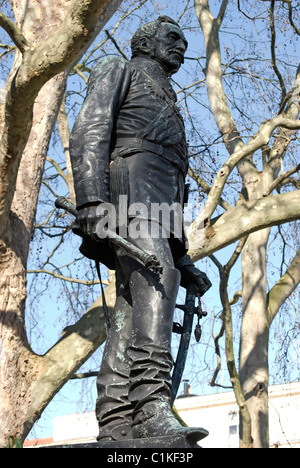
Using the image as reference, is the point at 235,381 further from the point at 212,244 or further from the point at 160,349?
the point at 160,349

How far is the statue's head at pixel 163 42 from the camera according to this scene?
187 inches

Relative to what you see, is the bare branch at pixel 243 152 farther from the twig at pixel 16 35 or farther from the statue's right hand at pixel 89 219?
the statue's right hand at pixel 89 219

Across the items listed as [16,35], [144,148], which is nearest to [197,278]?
[144,148]

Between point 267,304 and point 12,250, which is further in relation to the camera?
point 267,304

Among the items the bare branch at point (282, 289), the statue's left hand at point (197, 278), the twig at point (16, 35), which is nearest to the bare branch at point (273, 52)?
the bare branch at point (282, 289)

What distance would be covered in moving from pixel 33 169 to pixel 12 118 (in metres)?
1.73

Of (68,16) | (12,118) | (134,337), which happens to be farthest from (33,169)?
(134,337)

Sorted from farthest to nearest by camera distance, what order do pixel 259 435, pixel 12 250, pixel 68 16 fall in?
1. pixel 259 435
2. pixel 12 250
3. pixel 68 16

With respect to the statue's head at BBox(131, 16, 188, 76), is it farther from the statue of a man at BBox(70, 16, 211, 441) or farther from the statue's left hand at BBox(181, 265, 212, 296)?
the statue's left hand at BBox(181, 265, 212, 296)

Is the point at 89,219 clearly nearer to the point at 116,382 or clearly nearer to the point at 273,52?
the point at 116,382

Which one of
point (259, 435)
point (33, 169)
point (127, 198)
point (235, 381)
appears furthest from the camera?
point (259, 435)

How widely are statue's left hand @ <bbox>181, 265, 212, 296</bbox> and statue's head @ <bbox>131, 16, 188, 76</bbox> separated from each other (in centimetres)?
115

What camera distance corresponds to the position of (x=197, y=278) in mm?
4633

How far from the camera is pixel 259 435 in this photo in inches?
462
